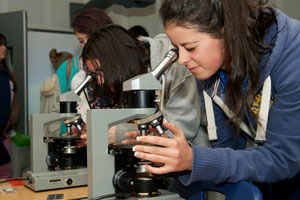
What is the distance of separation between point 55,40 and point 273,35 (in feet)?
12.2

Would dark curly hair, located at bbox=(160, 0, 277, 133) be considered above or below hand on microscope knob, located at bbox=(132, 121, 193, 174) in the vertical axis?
above

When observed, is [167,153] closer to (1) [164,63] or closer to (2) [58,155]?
(1) [164,63]

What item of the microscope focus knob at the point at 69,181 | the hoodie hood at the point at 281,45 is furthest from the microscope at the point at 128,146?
the microscope focus knob at the point at 69,181

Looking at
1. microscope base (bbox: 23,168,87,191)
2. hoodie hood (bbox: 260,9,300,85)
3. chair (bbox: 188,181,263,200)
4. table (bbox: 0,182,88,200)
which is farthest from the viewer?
microscope base (bbox: 23,168,87,191)

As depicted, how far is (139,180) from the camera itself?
3.15ft

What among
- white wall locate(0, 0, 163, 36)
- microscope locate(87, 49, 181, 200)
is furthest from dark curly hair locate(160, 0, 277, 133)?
white wall locate(0, 0, 163, 36)

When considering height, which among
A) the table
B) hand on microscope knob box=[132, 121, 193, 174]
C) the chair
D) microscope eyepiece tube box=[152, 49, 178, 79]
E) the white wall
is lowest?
the table

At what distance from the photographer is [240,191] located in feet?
2.87

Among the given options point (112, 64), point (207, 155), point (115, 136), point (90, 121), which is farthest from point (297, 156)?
point (112, 64)

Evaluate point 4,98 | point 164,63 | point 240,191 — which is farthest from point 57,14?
point 240,191

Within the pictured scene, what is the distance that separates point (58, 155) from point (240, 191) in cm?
96

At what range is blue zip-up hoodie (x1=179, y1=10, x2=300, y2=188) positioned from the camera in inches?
34.2

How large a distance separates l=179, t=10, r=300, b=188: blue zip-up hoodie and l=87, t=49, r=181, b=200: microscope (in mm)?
124

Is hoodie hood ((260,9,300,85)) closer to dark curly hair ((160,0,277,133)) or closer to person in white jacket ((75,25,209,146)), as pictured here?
dark curly hair ((160,0,277,133))
